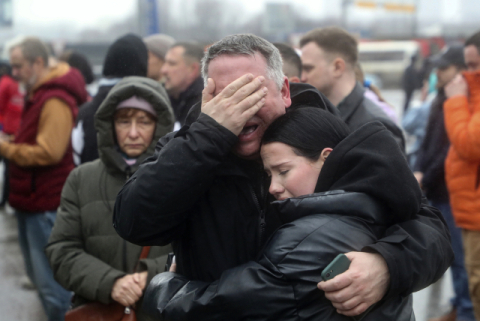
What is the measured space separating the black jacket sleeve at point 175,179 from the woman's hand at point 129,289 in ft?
3.51

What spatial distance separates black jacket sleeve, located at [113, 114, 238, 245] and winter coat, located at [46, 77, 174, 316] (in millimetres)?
1095

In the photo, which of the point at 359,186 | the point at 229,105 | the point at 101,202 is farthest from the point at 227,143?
the point at 101,202

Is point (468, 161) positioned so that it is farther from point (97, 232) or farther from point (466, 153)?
point (97, 232)

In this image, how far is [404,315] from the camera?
1720 millimetres

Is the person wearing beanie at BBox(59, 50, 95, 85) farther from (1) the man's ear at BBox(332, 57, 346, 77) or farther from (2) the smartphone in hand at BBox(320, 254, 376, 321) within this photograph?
(2) the smartphone in hand at BBox(320, 254, 376, 321)

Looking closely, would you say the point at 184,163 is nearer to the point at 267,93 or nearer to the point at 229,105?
the point at 229,105

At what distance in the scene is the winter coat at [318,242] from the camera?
1574 millimetres

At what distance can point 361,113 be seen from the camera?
3633 millimetres

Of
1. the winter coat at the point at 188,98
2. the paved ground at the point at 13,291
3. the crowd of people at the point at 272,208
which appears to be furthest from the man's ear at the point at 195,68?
the crowd of people at the point at 272,208

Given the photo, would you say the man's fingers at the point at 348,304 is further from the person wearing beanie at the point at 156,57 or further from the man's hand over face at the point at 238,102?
the person wearing beanie at the point at 156,57

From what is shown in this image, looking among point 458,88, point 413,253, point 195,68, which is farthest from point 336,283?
point 195,68

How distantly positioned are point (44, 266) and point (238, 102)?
130 inches

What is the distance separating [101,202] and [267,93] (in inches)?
61.4

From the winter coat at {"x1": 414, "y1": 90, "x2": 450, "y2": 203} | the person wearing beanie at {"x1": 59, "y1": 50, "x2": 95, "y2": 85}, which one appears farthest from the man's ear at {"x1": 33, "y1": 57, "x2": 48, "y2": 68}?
the winter coat at {"x1": 414, "y1": 90, "x2": 450, "y2": 203}
